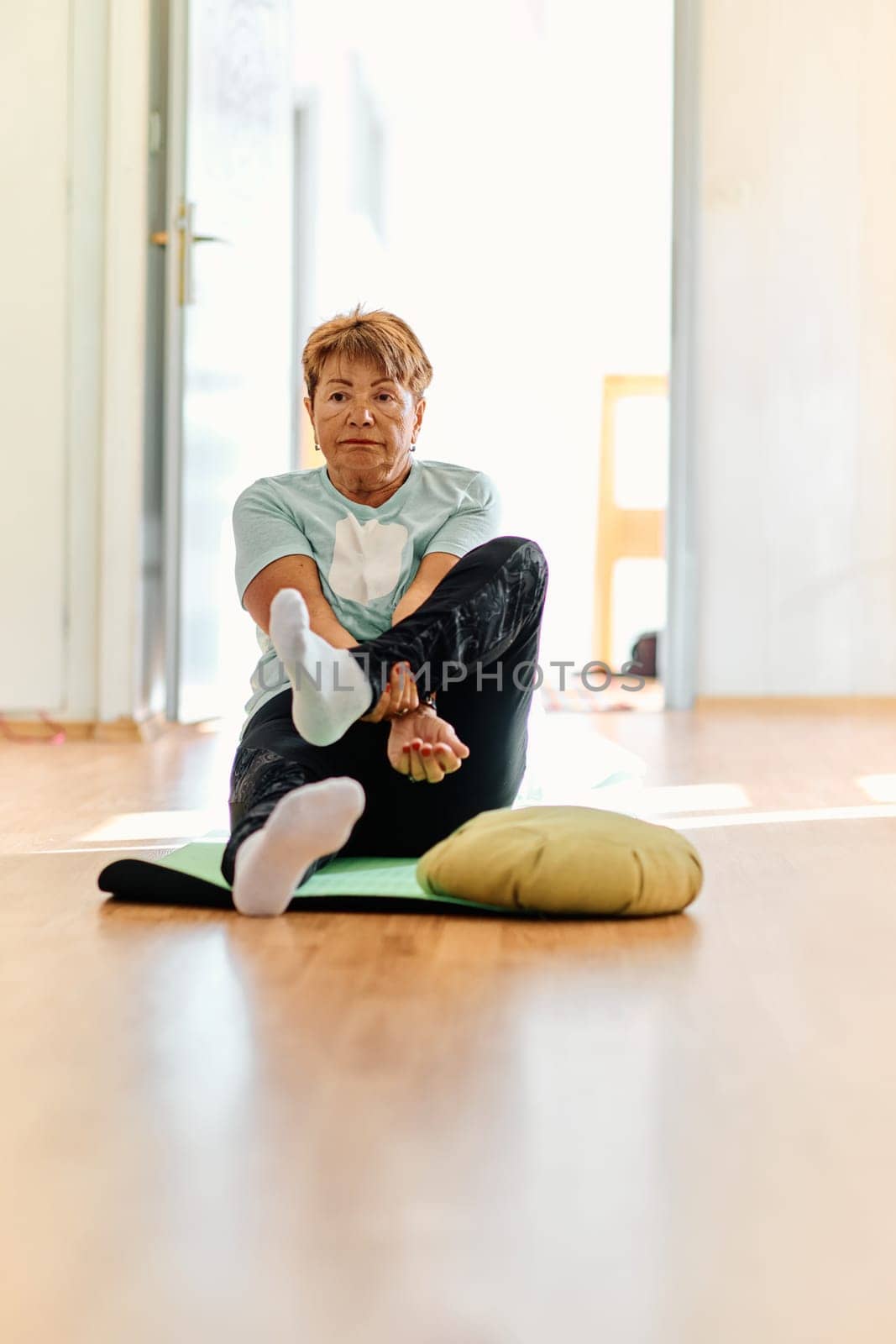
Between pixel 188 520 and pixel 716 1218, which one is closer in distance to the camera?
pixel 716 1218

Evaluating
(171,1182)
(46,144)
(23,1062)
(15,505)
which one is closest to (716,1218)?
(171,1182)

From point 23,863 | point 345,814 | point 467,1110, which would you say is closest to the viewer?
point 467,1110

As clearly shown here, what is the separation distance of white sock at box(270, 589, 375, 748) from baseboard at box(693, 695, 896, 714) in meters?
2.96

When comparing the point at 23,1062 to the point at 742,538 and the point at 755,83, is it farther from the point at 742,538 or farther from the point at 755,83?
the point at 755,83

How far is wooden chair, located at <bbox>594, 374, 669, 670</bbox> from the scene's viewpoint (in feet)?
23.1

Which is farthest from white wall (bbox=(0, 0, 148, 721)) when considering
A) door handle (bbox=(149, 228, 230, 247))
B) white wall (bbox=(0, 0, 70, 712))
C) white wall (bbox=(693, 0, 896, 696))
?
white wall (bbox=(693, 0, 896, 696))

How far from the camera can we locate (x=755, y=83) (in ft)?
14.2

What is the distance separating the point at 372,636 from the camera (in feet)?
6.10

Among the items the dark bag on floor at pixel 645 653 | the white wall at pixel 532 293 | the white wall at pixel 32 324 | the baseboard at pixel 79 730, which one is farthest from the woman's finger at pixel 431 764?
the white wall at pixel 532 293

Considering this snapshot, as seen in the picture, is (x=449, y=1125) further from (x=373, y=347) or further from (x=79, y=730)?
(x=79, y=730)

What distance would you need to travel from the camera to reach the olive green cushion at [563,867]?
58.6 inches

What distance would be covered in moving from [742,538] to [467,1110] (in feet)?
11.8

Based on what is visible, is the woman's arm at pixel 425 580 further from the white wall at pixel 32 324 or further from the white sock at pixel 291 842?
the white wall at pixel 32 324

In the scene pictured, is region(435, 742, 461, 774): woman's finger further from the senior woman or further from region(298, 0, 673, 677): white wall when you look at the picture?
region(298, 0, 673, 677): white wall
